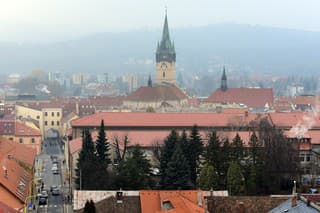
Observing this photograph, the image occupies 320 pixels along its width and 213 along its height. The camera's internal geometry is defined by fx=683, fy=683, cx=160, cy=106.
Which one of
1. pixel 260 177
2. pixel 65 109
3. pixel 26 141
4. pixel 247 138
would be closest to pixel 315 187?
pixel 260 177

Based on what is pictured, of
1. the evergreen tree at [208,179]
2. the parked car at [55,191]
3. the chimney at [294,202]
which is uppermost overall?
the chimney at [294,202]

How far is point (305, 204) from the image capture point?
31484mm

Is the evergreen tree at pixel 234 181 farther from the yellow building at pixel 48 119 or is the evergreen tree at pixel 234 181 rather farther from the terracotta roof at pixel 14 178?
the yellow building at pixel 48 119

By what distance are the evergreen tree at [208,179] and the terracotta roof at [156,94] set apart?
60897mm

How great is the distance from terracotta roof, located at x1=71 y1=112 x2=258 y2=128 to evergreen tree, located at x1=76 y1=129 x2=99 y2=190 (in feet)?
56.8

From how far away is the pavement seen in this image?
168ft

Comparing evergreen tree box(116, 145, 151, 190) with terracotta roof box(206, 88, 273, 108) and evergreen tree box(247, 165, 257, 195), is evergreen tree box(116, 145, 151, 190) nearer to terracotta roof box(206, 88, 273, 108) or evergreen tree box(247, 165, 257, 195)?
evergreen tree box(247, 165, 257, 195)

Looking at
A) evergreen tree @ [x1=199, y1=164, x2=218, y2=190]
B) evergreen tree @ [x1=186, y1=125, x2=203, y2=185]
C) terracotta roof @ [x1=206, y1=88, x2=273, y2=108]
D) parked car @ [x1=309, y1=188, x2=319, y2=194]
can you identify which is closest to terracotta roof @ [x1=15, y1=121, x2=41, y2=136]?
evergreen tree @ [x1=186, y1=125, x2=203, y2=185]

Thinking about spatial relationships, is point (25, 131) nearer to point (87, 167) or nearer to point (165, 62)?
point (87, 167)

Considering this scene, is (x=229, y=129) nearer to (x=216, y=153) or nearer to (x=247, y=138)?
(x=247, y=138)

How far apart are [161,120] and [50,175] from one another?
43.2ft

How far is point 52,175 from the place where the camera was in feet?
225

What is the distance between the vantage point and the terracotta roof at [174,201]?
34.9 metres

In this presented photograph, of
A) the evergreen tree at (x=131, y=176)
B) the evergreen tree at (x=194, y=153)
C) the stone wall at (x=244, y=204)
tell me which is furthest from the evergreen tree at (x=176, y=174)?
the stone wall at (x=244, y=204)
